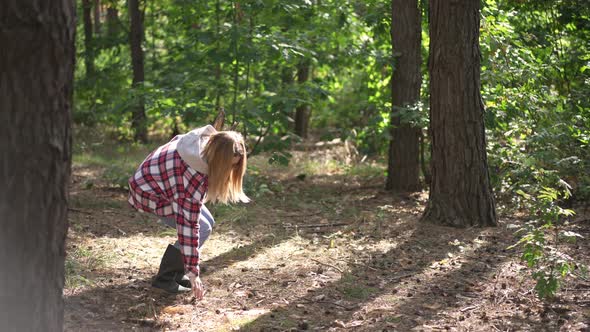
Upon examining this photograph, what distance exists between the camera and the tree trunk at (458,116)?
22.5ft

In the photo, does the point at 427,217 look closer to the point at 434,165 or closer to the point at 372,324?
the point at 434,165

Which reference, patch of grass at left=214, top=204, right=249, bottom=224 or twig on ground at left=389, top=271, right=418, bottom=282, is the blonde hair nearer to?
twig on ground at left=389, top=271, right=418, bottom=282

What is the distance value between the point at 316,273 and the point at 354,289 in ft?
1.70

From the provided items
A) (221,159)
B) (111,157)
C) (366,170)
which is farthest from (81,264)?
(111,157)

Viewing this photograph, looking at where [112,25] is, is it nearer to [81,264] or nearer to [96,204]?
[96,204]

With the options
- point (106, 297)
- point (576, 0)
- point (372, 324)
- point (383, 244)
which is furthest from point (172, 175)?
point (576, 0)

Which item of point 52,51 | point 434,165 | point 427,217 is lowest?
point 427,217

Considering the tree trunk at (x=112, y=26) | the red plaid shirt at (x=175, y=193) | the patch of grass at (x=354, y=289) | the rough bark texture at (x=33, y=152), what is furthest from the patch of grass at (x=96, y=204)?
the tree trunk at (x=112, y=26)

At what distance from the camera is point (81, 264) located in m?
5.85

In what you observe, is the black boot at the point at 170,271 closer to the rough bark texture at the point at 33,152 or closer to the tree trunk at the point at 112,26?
the rough bark texture at the point at 33,152

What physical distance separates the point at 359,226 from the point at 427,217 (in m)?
0.75

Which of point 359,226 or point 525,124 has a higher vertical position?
point 525,124

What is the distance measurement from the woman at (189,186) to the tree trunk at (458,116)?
2.84 meters

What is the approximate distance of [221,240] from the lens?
6965mm
